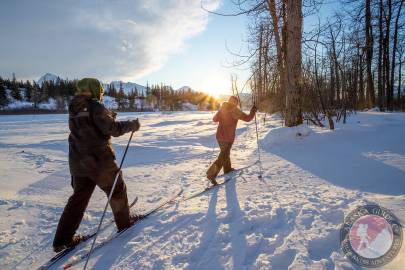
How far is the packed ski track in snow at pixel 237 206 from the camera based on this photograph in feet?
8.52

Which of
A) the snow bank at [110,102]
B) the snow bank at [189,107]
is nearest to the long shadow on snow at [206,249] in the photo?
the snow bank at [110,102]

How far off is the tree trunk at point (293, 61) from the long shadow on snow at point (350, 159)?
1.26m

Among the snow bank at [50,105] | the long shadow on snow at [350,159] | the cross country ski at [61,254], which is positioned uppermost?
the snow bank at [50,105]

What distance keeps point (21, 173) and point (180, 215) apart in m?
4.78

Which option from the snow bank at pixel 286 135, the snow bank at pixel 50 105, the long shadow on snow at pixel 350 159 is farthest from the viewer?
the snow bank at pixel 50 105

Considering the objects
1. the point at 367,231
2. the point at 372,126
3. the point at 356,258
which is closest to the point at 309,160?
the point at 372,126

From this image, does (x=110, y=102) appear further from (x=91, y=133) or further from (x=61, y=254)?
(x=61, y=254)

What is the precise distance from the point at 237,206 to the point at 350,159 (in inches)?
138

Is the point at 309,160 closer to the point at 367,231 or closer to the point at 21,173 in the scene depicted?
the point at 367,231

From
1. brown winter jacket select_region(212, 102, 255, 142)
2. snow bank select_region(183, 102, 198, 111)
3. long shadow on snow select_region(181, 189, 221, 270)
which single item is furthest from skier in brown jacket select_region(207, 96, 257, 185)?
snow bank select_region(183, 102, 198, 111)

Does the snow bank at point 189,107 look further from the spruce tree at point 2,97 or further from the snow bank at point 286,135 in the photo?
the snow bank at point 286,135

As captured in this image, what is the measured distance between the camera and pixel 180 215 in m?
3.61

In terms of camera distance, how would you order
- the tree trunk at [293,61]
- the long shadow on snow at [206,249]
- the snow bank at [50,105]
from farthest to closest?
the snow bank at [50,105], the tree trunk at [293,61], the long shadow on snow at [206,249]

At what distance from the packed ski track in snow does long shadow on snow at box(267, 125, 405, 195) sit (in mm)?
20
